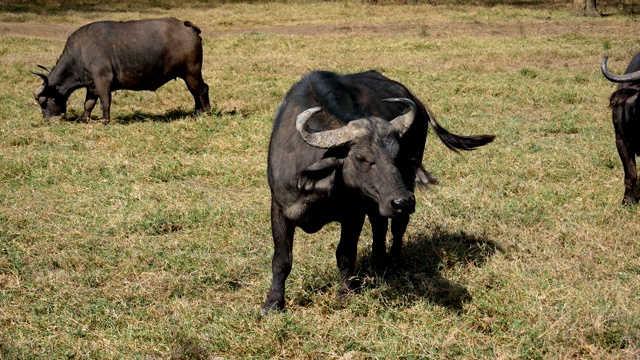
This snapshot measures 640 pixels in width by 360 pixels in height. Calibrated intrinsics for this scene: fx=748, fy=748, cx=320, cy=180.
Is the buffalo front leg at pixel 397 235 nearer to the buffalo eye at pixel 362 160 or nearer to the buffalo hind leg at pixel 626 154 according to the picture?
the buffalo eye at pixel 362 160

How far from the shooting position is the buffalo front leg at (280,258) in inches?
193

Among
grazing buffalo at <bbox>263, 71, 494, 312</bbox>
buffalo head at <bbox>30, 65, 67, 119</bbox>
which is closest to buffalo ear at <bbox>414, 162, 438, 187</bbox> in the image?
grazing buffalo at <bbox>263, 71, 494, 312</bbox>

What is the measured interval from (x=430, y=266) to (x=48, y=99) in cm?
797

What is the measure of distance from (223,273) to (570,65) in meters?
12.1

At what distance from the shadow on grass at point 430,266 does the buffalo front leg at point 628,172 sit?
176 cm

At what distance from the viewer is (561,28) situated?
860 inches

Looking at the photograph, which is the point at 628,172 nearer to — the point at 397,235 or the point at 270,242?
the point at 397,235

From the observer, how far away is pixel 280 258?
4918 mm

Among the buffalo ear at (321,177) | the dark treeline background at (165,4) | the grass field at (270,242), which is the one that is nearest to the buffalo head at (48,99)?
the grass field at (270,242)

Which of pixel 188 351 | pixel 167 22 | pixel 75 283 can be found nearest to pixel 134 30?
pixel 167 22

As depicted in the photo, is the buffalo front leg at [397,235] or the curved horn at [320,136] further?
the buffalo front leg at [397,235]

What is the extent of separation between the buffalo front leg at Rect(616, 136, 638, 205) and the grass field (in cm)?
13

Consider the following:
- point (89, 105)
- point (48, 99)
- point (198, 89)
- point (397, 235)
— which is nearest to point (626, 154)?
point (397, 235)

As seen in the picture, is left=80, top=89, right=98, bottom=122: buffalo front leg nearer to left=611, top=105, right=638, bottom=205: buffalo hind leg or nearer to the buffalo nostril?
left=611, top=105, right=638, bottom=205: buffalo hind leg
